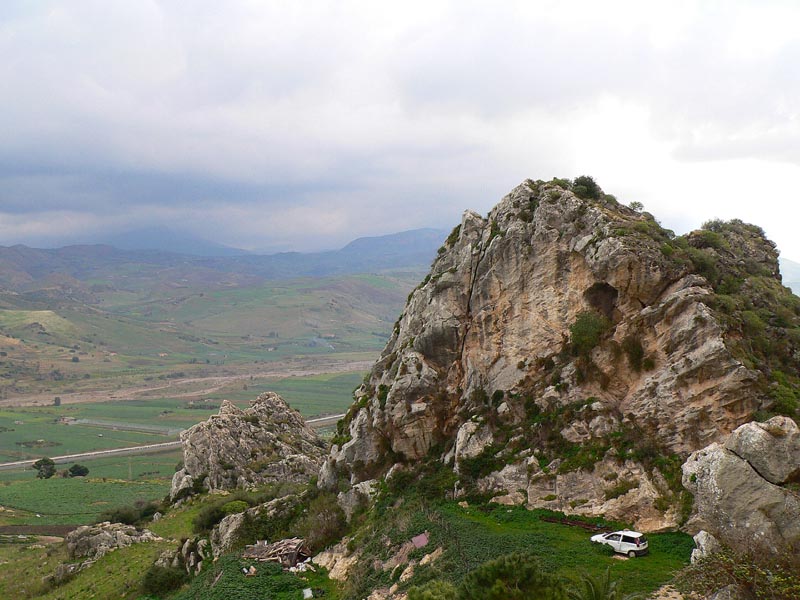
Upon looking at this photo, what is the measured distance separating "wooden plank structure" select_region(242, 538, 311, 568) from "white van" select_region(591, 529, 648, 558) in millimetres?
25075

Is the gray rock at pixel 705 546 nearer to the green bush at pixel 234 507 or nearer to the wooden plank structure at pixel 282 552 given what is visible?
the wooden plank structure at pixel 282 552

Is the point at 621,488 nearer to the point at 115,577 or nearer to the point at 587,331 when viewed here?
the point at 587,331

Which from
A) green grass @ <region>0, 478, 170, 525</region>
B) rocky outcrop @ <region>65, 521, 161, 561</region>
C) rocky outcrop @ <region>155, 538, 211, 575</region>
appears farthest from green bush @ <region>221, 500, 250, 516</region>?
green grass @ <region>0, 478, 170, 525</region>

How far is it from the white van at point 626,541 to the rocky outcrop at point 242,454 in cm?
6010

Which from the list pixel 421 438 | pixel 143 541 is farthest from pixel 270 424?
pixel 421 438

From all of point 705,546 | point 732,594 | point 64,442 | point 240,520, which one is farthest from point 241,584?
point 64,442

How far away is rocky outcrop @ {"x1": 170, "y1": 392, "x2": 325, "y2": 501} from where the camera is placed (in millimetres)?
79000

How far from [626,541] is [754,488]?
825cm

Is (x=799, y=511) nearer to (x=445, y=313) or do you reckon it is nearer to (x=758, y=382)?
(x=758, y=382)

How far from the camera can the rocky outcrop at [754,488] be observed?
20641 millimetres

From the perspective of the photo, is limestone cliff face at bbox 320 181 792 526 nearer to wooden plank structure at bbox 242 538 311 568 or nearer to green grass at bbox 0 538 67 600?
wooden plank structure at bbox 242 538 311 568

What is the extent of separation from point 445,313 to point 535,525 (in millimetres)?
20960

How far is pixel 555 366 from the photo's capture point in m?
40.7

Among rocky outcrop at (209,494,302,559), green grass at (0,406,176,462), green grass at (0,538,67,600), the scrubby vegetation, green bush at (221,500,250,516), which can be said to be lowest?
green grass at (0,406,176,462)
